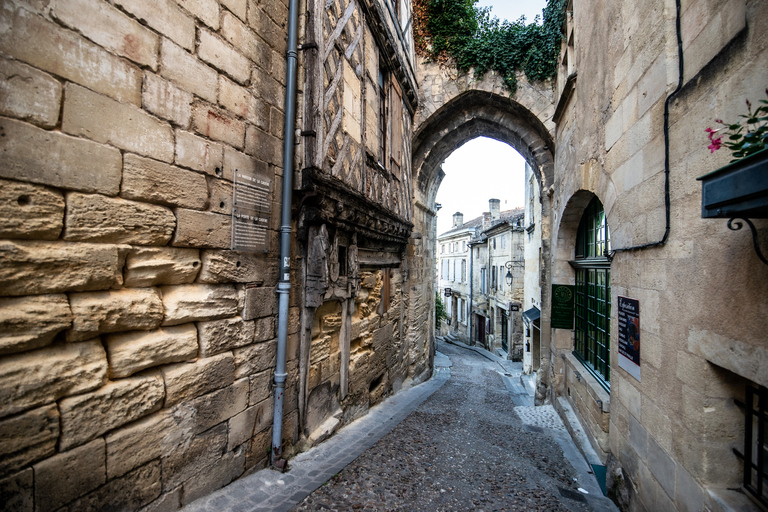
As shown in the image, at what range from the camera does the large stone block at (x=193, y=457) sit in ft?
7.42

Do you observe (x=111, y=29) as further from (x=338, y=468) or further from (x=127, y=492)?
(x=338, y=468)

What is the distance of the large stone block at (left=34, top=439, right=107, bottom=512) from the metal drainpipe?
1.37 m

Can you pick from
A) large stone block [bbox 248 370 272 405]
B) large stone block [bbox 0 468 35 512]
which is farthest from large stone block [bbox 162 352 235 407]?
large stone block [bbox 0 468 35 512]

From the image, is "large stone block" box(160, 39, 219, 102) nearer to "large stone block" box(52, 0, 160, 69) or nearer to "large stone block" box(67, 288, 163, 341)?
"large stone block" box(52, 0, 160, 69)

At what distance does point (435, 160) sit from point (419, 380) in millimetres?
5568

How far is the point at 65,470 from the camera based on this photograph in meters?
1.73

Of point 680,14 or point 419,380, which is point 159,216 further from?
point 419,380

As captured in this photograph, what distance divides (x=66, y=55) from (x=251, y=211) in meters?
1.37

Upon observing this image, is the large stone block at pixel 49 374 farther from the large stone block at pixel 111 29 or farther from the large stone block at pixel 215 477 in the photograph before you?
the large stone block at pixel 111 29

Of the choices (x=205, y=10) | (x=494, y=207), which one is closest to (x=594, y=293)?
(x=205, y=10)

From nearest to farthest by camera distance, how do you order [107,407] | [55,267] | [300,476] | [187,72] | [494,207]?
[55,267] < [107,407] < [187,72] < [300,476] < [494,207]

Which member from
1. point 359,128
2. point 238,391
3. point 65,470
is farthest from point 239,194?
point 359,128

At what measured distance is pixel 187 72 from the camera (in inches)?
93.5

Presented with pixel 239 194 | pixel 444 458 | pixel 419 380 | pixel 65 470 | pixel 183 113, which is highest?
pixel 183 113
